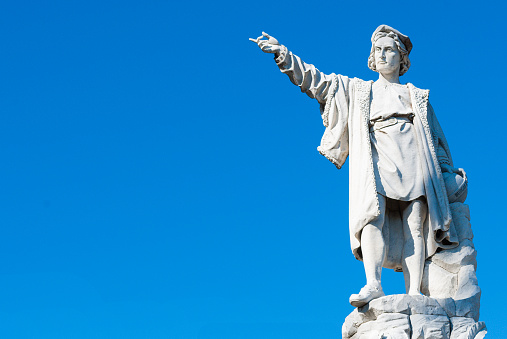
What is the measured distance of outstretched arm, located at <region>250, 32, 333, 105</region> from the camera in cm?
1139

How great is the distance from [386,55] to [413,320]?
3807 mm

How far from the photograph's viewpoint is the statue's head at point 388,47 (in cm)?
1169

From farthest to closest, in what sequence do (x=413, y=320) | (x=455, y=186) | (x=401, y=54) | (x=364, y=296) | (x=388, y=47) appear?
(x=401, y=54), (x=388, y=47), (x=455, y=186), (x=364, y=296), (x=413, y=320)

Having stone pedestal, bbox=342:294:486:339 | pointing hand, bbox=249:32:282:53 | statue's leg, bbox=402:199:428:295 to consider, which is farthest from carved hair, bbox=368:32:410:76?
stone pedestal, bbox=342:294:486:339

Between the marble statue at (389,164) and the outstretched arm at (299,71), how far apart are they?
0.04 ft

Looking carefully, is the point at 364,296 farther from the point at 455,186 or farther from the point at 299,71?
the point at 299,71

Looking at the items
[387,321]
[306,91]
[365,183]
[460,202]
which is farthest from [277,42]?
[387,321]

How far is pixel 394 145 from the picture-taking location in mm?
11109

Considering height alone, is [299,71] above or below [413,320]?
above

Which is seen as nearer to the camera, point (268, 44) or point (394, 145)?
point (394, 145)

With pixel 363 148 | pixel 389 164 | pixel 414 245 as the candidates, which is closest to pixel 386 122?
pixel 363 148

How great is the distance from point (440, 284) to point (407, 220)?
90cm

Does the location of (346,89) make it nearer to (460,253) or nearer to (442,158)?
(442,158)

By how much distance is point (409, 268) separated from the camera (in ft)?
35.2
